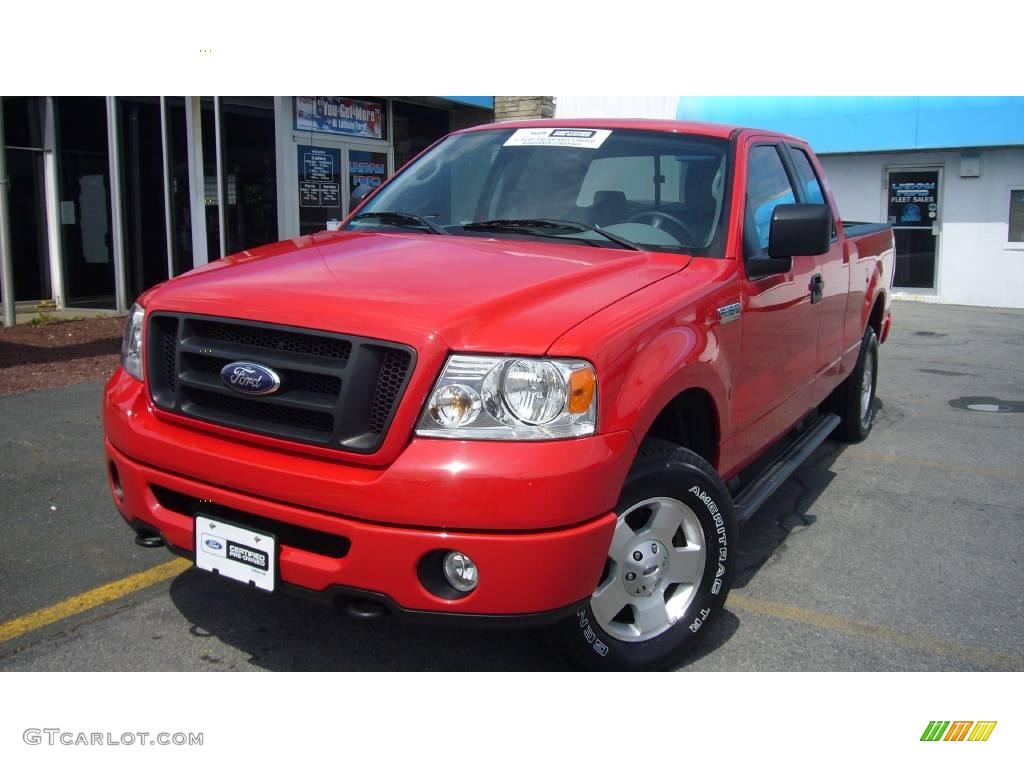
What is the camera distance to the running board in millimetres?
3834

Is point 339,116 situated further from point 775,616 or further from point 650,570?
point 650,570

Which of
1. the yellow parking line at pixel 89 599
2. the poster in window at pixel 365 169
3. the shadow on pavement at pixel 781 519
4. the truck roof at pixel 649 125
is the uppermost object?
the poster in window at pixel 365 169

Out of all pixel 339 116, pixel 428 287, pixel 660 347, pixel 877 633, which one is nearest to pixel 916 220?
pixel 339 116

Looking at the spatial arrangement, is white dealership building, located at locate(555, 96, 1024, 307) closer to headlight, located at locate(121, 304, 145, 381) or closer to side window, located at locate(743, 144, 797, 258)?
side window, located at locate(743, 144, 797, 258)

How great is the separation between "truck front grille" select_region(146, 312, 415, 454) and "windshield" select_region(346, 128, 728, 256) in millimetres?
1231

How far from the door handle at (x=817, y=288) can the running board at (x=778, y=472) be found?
799mm

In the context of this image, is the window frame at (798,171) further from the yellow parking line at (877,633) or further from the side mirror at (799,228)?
the yellow parking line at (877,633)

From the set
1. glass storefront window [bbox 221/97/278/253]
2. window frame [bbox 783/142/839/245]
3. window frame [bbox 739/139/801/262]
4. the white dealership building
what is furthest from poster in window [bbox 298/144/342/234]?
window frame [bbox 739/139/801/262]

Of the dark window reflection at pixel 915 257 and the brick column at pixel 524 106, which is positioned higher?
the brick column at pixel 524 106

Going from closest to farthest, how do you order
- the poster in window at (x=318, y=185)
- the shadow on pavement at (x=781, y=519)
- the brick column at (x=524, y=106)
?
the shadow on pavement at (x=781, y=519) < the poster in window at (x=318, y=185) < the brick column at (x=524, y=106)

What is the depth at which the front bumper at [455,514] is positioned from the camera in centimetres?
247

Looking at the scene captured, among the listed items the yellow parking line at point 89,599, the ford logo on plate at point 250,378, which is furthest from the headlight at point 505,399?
the yellow parking line at point 89,599

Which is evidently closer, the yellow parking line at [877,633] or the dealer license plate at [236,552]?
the dealer license plate at [236,552]

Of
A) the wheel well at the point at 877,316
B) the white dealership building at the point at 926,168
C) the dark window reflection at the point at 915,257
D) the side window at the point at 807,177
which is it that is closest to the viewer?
A: the side window at the point at 807,177
